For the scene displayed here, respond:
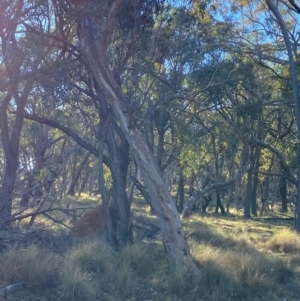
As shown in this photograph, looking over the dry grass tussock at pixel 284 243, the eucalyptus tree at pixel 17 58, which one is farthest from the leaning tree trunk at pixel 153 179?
the dry grass tussock at pixel 284 243

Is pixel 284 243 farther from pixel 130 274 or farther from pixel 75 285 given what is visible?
pixel 75 285

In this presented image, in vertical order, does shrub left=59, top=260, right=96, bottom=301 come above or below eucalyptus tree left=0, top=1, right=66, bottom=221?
below

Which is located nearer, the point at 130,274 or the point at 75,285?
the point at 75,285

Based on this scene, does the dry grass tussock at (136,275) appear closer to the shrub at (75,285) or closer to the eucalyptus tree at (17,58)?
the shrub at (75,285)

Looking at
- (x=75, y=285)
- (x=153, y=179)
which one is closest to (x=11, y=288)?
(x=75, y=285)

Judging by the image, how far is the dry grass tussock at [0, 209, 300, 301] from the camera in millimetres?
9461

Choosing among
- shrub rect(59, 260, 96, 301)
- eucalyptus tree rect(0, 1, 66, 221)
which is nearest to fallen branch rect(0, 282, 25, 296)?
shrub rect(59, 260, 96, 301)

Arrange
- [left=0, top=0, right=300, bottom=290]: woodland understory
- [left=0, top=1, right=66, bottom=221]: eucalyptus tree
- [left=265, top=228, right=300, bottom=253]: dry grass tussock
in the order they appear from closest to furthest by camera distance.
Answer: [left=0, top=0, right=300, bottom=290]: woodland understory < [left=0, top=1, right=66, bottom=221]: eucalyptus tree < [left=265, top=228, right=300, bottom=253]: dry grass tussock

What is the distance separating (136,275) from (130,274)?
613 mm

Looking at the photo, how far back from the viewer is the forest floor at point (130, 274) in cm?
945

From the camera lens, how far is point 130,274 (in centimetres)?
1084

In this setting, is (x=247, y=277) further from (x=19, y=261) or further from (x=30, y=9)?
(x=30, y=9)

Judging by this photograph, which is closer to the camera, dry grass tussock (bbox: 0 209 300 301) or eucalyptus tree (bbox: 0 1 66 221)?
dry grass tussock (bbox: 0 209 300 301)

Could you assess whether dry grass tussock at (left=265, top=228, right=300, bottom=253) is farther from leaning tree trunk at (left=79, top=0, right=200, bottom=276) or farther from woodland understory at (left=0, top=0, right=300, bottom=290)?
leaning tree trunk at (left=79, top=0, right=200, bottom=276)
